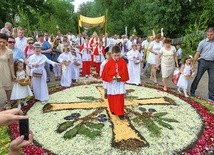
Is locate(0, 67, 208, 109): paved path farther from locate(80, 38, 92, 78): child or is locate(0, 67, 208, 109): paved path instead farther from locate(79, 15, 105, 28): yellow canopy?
locate(79, 15, 105, 28): yellow canopy

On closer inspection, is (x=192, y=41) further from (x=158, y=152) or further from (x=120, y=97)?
(x=158, y=152)

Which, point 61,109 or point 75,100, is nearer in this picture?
point 61,109

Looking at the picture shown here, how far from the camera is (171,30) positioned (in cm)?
2836

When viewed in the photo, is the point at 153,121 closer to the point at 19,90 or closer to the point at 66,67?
the point at 19,90

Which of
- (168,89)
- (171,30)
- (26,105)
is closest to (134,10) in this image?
(171,30)

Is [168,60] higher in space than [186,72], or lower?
higher

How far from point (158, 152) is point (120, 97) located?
218 centimetres

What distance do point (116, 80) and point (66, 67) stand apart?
484cm

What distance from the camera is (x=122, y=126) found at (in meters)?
7.87

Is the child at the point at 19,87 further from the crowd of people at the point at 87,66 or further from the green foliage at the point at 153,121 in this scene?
the green foliage at the point at 153,121

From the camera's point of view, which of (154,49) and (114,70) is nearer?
(114,70)

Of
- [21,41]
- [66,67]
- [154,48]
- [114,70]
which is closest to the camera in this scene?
[114,70]

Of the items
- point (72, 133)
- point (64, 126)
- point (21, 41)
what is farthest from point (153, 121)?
point (21, 41)

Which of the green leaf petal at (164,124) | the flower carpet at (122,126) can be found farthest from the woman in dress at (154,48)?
the green leaf petal at (164,124)
